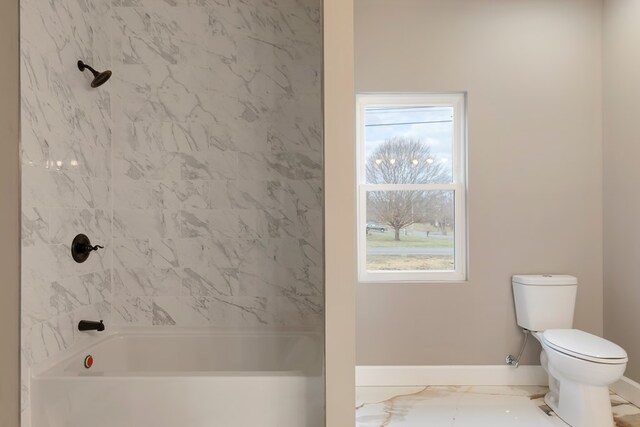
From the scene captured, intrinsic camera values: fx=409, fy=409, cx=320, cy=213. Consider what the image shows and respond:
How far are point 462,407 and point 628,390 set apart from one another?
111 cm

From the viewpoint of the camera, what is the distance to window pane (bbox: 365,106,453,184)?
10.2ft

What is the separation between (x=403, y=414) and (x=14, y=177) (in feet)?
8.40

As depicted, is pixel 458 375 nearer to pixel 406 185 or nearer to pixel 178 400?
pixel 406 185

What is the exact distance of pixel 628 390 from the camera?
266cm

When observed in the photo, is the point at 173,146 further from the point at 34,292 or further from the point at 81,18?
the point at 34,292

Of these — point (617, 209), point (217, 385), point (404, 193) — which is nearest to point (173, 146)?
point (217, 385)

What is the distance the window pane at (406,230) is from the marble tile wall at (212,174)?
0.78 meters

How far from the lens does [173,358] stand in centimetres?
236

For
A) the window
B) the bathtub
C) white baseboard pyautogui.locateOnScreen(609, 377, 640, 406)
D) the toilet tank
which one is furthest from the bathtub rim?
white baseboard pyautogui.locateOnScreen(609, 377, 640, 406)

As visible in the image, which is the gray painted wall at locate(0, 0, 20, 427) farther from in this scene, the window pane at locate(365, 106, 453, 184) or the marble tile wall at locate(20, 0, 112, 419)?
the window pane at locate(365, 106, 453, 184)

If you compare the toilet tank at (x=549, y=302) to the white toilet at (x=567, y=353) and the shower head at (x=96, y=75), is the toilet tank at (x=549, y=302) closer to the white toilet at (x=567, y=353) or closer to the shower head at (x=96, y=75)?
the white toilet at (x=567, y=353)

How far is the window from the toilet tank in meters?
0.55

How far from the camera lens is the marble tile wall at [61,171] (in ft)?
5.76

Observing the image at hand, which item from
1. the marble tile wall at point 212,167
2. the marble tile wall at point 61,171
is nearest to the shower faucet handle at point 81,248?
the marble tile wall at point 61,171
